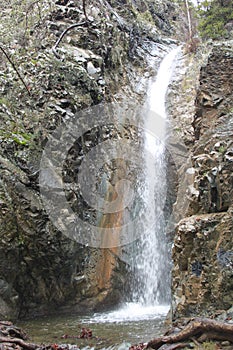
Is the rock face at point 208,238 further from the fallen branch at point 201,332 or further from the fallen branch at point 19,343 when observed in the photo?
the fallen branch at point 19,343

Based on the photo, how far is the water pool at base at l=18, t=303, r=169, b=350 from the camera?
5.99m

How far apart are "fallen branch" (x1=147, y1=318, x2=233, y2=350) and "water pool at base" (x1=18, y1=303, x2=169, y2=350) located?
1.02 m

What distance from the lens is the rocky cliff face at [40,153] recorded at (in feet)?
30.1

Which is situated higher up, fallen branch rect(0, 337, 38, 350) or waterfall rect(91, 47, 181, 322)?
waterfall rect(91, 47, 181, 322)

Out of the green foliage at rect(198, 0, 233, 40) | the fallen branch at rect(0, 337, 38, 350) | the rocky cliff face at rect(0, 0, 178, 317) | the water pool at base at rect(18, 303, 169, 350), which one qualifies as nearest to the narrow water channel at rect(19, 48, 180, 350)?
the water pool at base at rect(18, 303, 169, 350)

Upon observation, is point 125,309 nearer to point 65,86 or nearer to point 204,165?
point 204,165

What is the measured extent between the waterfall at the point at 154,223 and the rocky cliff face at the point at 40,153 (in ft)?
2.39

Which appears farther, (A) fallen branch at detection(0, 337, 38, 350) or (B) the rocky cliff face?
(B) the rocky cliff face

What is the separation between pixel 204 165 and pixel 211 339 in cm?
363

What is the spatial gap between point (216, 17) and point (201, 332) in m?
15.7

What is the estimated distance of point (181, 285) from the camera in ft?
21.3

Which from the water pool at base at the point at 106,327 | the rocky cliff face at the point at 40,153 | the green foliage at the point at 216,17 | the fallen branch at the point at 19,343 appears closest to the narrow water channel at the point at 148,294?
the water pool at base at the point at 106,327

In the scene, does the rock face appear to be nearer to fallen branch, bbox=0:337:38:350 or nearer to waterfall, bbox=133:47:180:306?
fallen branch, bbox=0:337:38:350

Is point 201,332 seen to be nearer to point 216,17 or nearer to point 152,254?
point 152,254
